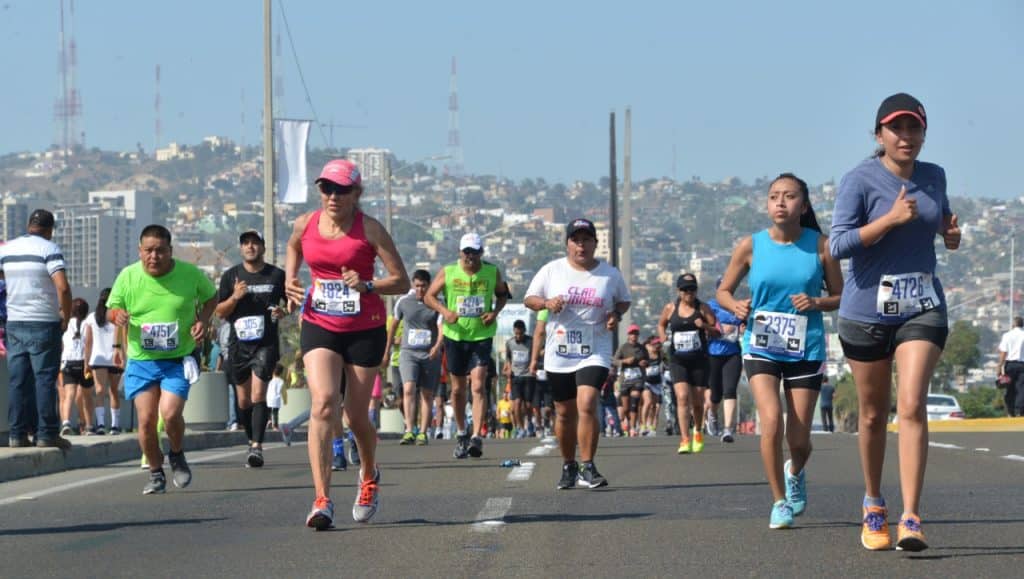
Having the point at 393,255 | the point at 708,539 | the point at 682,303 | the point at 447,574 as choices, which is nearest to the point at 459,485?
the point at 393,255

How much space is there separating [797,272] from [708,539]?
1795 mm

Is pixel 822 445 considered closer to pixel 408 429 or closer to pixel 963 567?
pixel 408 429

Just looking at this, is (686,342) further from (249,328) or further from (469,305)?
(249,328)

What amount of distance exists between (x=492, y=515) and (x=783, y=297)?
2.02 metres

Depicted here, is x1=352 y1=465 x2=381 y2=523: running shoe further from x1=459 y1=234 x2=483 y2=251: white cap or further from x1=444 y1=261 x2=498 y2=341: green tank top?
x1=444 y1=261 x2=498 y2=341: green tank top

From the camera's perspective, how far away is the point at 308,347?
33.7 feet

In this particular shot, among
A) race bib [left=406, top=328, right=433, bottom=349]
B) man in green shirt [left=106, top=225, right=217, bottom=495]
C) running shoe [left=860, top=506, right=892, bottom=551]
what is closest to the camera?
running shoe [left=860, top=506, right=892, bottom=551]

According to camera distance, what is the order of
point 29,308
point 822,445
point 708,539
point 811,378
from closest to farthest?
point 708,539 < point 811,378 < point 29,308 < point 822,445

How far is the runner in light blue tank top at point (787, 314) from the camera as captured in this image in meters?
10.1

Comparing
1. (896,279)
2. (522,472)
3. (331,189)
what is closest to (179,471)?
(522,472)

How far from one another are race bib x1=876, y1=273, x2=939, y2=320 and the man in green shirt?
19.7 ft

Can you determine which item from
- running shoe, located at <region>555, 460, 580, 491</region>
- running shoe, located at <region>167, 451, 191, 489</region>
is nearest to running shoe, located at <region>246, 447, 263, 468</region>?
running shoe, located at <region>167, 451, 191, 489</region>

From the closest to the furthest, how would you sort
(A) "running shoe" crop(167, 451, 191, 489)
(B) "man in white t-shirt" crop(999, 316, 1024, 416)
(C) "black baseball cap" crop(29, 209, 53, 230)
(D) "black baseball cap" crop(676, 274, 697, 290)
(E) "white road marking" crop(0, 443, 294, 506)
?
(E) "white road marking" crop(0, 443, 294, 506), (A) "running shoe" crop(167, 451, 191, 489), (C) "black baseball cap" crop(29, 209, 53, 230), (D) "black baseball cap" crop(676, 274, 697, 290), (B) "man in white t-shirt" crop(999, 316, 1024, 416)

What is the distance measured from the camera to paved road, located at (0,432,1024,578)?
8.35 meters
